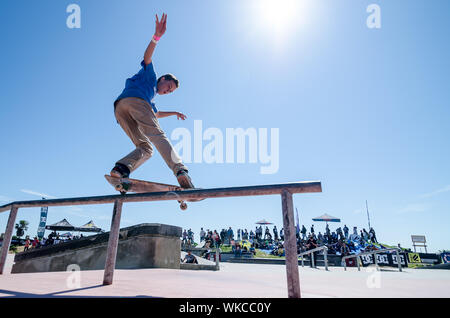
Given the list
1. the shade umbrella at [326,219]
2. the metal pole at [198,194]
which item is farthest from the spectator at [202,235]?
the metal pole at [198,194]

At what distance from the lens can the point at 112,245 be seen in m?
2.82

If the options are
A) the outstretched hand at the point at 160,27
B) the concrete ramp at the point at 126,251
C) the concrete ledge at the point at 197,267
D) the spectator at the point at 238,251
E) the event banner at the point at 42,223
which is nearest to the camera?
the outstretched hand at the point at 160,27

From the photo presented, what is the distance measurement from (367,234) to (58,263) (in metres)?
29.8

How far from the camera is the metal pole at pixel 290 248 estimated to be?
1932 millimetres

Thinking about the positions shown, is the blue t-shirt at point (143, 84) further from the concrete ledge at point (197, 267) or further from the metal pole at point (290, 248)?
the concrete ledge at point (197, 267)

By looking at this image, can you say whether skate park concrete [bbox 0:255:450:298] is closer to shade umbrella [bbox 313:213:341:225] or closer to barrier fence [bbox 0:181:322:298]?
barrier fence [bbox 0:181:322:298]

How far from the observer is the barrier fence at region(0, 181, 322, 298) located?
2.02 metres

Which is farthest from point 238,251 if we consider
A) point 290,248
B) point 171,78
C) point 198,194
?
point 290,248

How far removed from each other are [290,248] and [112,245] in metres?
1.93

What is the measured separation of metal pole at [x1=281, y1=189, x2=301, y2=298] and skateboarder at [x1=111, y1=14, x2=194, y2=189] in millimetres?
1567

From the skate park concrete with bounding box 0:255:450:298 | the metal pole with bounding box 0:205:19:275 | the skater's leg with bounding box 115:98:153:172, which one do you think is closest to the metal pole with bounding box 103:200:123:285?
the skate park concrete with bounding box 0:255:450:298
